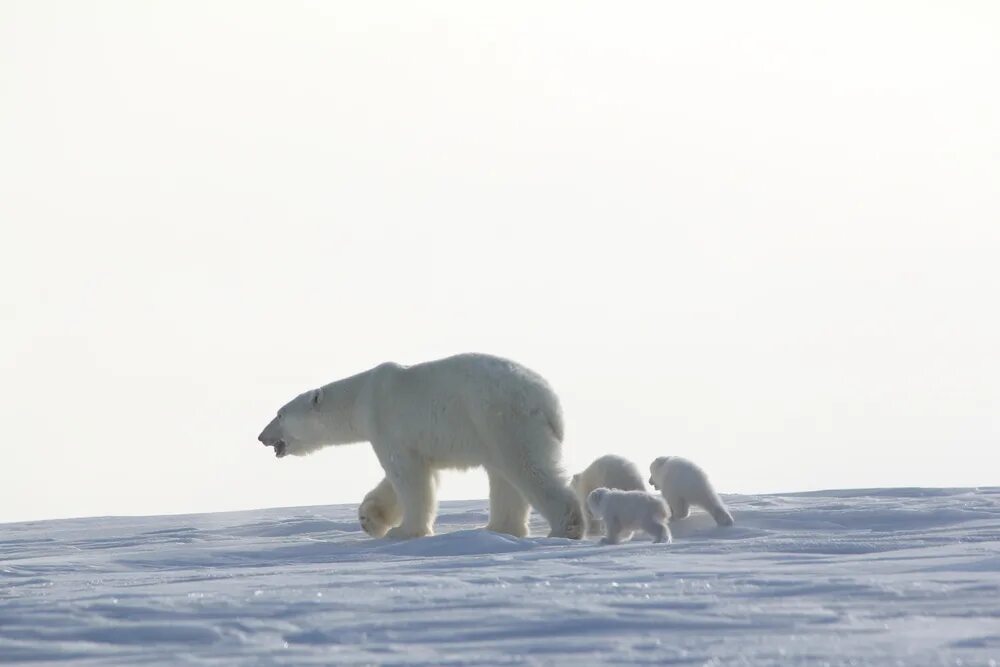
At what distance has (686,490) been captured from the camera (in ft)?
27.5

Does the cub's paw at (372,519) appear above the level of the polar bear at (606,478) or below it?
below

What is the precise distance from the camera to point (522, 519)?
8.73 meters

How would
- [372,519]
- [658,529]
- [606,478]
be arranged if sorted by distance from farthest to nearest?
1. [372,519]
2. [606,478]
3. [658,529]

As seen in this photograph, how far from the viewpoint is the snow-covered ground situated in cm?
389

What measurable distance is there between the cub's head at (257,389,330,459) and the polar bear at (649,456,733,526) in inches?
94.5

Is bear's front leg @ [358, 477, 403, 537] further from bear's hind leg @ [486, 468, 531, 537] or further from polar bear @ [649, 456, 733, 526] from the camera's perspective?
polar bear @ [649, 456, 733, 526]

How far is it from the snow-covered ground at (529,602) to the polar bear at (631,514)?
129 millimetres

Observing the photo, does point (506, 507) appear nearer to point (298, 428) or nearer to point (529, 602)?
point (298, 428)

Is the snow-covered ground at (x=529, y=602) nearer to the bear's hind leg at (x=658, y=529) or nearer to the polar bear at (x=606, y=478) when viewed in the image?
the bear's hind leg at (x=658, y=529)

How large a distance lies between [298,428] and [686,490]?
2975 mm

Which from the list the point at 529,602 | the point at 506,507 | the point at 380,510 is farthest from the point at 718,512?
the point at 529,602

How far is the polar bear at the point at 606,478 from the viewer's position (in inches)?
Result: 348

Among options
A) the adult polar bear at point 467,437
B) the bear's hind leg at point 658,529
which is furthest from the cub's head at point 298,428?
the bear's hind leg at point 658,529

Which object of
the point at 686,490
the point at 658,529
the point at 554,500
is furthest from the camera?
the point at 686,490
